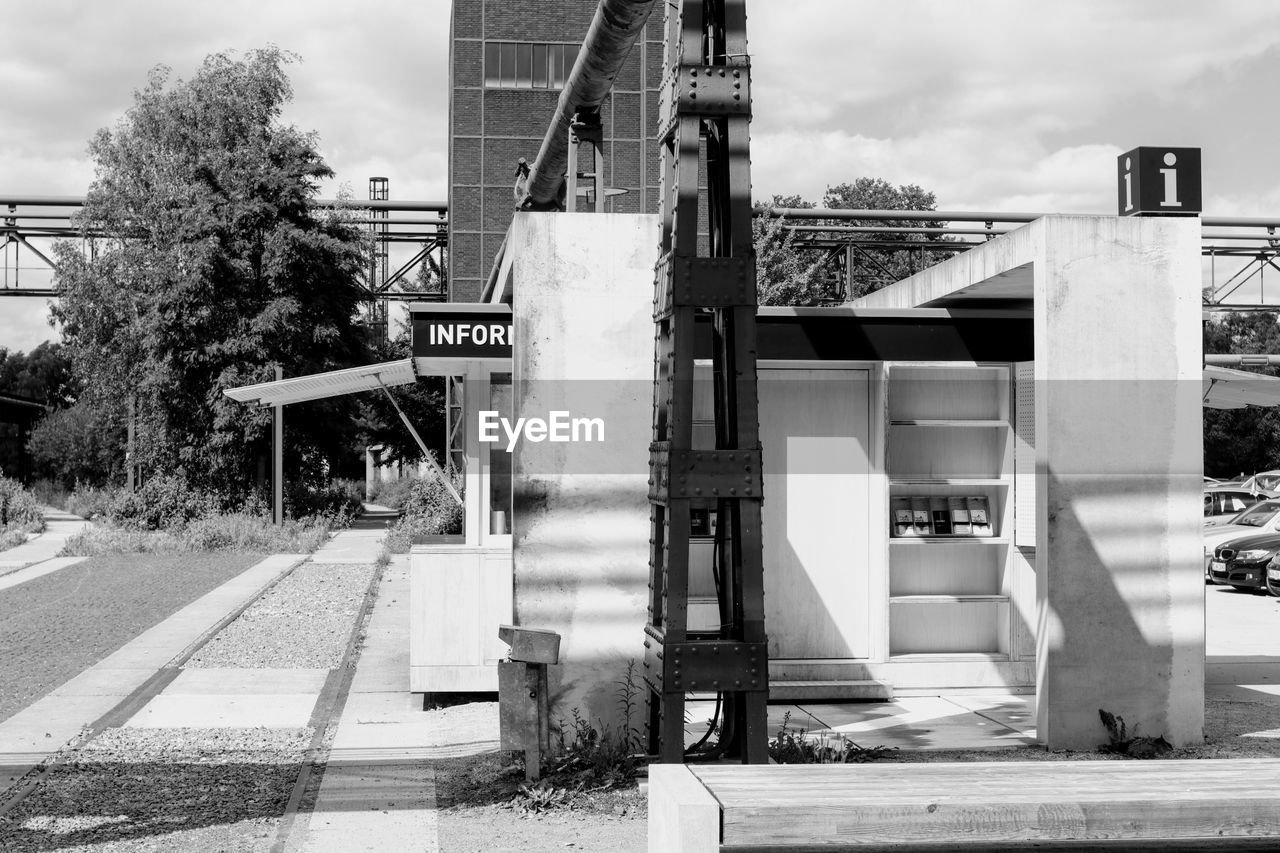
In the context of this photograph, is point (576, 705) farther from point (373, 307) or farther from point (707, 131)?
point (373, 307)

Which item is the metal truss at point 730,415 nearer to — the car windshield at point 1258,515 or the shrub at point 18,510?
the car windshield at point 1258,515

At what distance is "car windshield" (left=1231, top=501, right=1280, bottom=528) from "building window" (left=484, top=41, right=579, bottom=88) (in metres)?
29.5

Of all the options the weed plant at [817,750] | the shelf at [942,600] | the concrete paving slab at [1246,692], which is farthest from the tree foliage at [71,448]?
the weed plant at [817,750]

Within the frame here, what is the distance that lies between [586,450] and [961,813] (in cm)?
470

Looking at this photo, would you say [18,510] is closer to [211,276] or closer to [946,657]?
[211,276]

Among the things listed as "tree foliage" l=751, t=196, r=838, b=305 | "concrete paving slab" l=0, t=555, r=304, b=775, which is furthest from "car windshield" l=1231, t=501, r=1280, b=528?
"concrete paving slab" l=0, t=555, r=304, b=775

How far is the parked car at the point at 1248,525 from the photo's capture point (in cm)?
2450

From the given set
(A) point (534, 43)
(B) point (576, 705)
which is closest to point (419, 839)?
(B) point (576, 705)

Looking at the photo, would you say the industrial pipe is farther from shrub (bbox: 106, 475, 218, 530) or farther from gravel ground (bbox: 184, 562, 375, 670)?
shrub (bbox: 106, 475, 218, 530)

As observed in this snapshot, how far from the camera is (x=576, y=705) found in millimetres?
8586

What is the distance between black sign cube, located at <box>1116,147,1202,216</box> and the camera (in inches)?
365

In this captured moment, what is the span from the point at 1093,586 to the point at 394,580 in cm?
1609

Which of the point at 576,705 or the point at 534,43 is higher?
the point at 534,43

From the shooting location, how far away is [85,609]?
1841 centimetres
